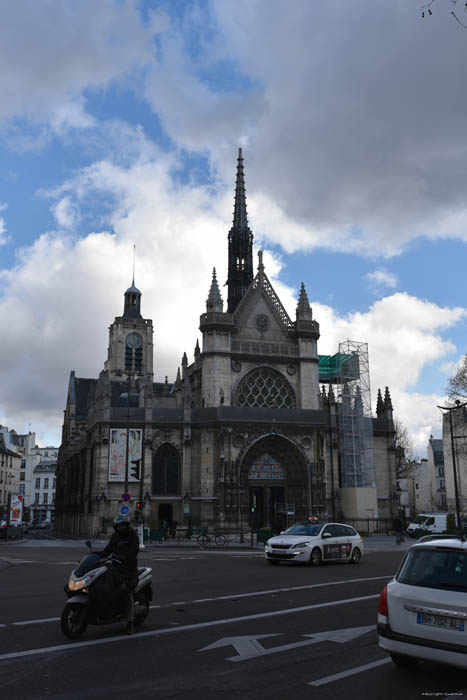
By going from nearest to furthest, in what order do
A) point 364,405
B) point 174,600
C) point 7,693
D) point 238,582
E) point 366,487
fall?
point 7,693 < point 174,600 < point 238,582 < point 366,487 < point 364,405

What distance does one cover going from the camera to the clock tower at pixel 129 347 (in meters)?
86.6

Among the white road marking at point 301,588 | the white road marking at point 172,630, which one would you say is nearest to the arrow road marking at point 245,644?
the white road marking at point 172,630

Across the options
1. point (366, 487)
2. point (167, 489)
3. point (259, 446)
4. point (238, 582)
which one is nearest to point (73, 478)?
point (167, 489)

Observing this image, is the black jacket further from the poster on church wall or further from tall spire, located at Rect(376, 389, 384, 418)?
tall spire, located at Rect(376, 389, 384, 418)

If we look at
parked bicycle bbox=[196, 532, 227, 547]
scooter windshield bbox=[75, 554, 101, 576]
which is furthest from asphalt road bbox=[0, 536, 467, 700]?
parked bicycle bbox=[196, 532, 227, 547]

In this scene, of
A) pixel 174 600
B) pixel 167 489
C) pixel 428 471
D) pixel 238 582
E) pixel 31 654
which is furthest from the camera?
pixel 428 471

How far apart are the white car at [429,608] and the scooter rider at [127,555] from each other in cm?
352

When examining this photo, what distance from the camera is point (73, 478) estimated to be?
58906mm

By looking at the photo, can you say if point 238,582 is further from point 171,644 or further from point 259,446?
point 259,446

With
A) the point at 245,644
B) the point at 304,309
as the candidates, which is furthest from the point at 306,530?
the point at 304,309

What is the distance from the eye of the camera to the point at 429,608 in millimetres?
6340

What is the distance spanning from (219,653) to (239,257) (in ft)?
198

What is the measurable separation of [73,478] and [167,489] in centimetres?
Answer: 1766

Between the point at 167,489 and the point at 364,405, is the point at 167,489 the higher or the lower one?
the lower one
